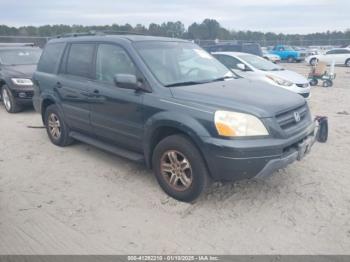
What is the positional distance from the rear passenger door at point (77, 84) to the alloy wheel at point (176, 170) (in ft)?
5.38

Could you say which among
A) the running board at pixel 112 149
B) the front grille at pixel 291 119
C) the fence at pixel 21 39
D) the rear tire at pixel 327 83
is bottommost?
the rear tire at pixel 327 83

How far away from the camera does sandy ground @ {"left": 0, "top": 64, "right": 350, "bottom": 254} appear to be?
327 cm

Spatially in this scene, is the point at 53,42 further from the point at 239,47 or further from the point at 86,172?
the point at 239,47

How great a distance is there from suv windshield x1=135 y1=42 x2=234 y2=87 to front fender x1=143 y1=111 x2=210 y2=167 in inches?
18.7

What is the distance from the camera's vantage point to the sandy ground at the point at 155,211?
3.27m

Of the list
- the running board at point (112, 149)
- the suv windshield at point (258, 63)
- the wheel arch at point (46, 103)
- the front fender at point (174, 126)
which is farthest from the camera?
the suv windshield at point (258, 63)

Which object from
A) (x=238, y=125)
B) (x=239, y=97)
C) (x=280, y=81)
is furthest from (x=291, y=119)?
(x=280, y=81)

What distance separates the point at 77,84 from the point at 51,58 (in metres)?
1.20

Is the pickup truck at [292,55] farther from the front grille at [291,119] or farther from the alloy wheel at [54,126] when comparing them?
the front grille at [291,119]

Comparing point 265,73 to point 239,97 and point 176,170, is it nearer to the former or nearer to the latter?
point 239,97

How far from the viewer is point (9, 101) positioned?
30.0ft

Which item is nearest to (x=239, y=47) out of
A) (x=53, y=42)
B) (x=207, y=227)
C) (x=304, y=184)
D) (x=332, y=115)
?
(x=332, y=115)

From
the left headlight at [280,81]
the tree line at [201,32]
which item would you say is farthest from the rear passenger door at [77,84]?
the tree line at [201,32]

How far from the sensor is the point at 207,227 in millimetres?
3551
